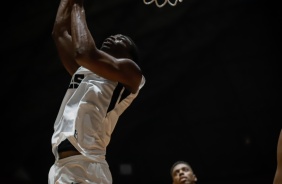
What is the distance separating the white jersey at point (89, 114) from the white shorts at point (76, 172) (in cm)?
4

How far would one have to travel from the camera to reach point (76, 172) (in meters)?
3.00

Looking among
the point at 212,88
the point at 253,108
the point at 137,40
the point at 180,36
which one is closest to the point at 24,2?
the point at 137,40

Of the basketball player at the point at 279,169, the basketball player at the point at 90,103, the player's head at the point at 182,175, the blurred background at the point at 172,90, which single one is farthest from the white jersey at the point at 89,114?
the blurred background at the point at 172,90

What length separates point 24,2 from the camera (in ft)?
26.0

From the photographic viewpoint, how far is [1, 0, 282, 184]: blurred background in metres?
8.90

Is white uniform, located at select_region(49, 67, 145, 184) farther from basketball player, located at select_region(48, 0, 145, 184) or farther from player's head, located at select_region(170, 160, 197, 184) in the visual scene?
player's head, located at select_region(170, 160, 197, 184)

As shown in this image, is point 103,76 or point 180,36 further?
point 180,36

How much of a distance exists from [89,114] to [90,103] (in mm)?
67

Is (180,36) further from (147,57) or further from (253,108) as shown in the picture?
(253,108)

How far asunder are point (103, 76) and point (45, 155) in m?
7.76

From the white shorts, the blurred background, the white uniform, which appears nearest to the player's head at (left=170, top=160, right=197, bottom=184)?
the blurred background

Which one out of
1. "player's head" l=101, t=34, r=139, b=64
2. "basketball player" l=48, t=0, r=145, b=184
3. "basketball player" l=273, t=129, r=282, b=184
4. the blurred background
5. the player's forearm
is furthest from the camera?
the blurred background

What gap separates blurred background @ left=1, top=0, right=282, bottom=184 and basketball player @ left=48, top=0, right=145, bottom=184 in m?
4.82

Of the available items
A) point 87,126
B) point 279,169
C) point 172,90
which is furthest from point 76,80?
point 172,90
